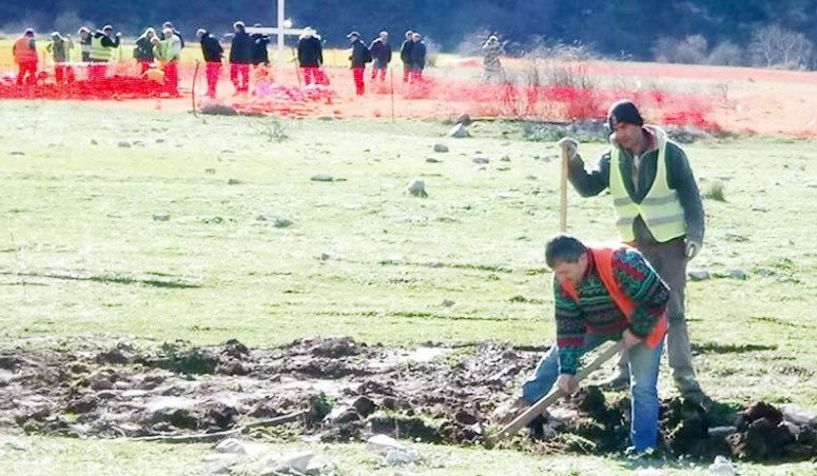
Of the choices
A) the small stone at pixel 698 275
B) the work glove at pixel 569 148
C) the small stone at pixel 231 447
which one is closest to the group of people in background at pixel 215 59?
the small stone at pixel 698 275

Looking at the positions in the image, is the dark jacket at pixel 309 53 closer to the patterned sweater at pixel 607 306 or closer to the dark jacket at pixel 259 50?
the dark jacket at pixel 259 50

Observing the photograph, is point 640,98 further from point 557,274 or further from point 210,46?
point 557,274

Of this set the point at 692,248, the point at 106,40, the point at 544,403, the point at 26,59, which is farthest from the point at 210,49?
the point at 544,403

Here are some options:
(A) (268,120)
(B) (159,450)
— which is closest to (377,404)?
(B) (159,450)

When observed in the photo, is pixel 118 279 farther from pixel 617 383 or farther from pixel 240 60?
pixel 240 60

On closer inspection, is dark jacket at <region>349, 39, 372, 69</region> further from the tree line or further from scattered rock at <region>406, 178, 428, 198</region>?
the tree line

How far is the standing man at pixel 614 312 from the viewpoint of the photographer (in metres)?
8.99

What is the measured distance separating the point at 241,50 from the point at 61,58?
19.1 ft

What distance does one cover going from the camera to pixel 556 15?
81.9 metres

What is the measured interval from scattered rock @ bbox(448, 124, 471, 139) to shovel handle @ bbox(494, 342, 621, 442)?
22.2 metres

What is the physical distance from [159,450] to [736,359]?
4608 millimetres

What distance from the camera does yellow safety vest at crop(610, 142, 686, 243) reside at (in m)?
10.5

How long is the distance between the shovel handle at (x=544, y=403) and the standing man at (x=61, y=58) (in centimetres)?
3203

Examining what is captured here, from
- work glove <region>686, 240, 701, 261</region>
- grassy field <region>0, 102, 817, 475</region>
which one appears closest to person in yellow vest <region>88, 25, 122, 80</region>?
grassy field <region>0, 102, 817, 475</region>
